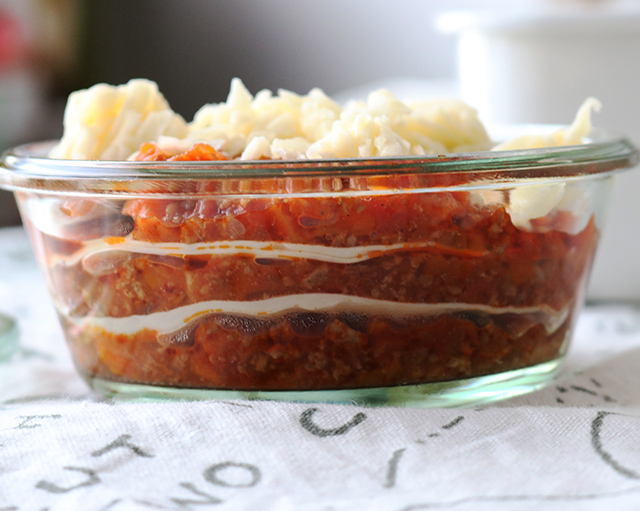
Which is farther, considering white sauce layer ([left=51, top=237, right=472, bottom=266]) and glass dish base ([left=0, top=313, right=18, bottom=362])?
glass dish base ([left=0, top=313, right=18, bottom=362])

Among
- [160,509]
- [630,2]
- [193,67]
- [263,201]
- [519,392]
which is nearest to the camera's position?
[160,509]

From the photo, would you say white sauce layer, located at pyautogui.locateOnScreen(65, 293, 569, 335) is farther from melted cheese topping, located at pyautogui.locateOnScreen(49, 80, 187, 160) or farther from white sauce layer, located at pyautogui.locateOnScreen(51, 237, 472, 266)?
melted cheese topping, located at pyautogui.locateOnScreen(49, 80, 187, 160)

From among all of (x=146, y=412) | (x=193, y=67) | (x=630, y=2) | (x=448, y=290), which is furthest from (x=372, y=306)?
(x=193, y=67)

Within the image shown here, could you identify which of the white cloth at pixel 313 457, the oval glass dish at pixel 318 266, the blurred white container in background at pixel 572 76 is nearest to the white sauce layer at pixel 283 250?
the oval glass dish at pixel 318 266

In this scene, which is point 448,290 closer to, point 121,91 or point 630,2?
point 121,91

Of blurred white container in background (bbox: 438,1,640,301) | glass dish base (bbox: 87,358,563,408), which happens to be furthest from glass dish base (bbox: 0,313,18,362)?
blurred white container in background (bbox: 438,1,640,301)

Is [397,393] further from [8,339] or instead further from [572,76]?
[572,76]
